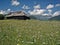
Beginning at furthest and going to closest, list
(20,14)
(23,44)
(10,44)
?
(20,14), (10,44), (23,44)

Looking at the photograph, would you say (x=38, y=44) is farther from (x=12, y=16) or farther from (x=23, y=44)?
(x=12, y=16)

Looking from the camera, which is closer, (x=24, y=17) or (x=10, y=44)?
(x=10, y=44)

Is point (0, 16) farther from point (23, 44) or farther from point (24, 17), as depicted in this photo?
point (23, 44)

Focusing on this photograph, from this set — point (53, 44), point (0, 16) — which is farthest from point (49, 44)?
point (0, 16)

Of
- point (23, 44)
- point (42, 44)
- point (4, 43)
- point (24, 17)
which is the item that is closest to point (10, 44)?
point (4, 43)

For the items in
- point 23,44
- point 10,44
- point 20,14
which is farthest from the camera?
point 20,14

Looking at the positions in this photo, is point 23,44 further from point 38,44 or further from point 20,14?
point 20,14

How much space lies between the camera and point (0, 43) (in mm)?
7855

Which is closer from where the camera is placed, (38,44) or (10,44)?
(38,44)

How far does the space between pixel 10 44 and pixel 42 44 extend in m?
1.54

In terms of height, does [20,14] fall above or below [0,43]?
above

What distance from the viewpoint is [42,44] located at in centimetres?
693

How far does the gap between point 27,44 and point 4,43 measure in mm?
1416

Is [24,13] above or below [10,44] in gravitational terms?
above
